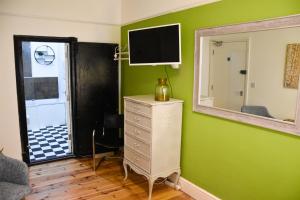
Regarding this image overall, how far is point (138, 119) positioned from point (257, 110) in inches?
52.0

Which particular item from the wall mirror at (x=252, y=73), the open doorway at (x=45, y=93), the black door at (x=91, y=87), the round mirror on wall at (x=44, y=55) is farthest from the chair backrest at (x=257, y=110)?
the round mirror on wall at (x=44, y=55)

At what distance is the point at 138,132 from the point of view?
296cm

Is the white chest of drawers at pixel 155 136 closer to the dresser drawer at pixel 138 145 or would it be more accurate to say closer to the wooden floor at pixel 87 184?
the dresser drawer at pixel 138 145

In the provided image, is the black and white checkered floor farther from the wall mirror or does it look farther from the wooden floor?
the wall mirror

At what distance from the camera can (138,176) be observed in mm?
3453

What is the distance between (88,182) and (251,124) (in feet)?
7.12

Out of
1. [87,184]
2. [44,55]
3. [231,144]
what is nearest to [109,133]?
[87,184]

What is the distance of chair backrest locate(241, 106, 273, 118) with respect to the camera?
82.0 inches

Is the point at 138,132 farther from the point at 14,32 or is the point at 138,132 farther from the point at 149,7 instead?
the point at 14,32

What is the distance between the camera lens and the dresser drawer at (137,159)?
2850mm

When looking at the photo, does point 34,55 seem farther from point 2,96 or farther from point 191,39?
point 191,39

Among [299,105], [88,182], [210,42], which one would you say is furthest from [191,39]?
[88,182]

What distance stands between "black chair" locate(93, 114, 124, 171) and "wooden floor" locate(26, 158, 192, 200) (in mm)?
232

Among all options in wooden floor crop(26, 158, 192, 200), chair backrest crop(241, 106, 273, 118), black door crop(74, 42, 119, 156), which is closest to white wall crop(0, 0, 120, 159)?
black door crop(74, 42, 119, 156)
